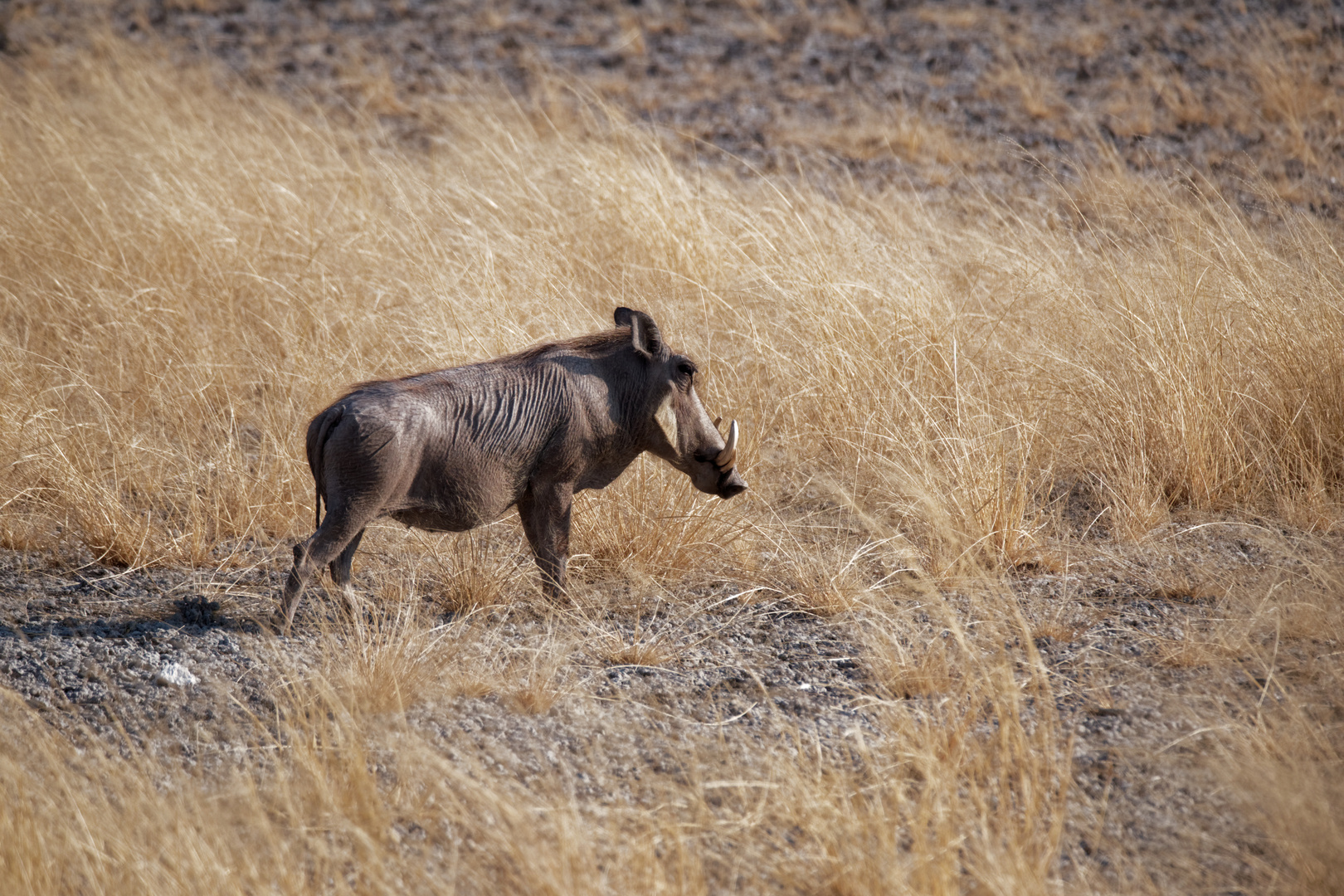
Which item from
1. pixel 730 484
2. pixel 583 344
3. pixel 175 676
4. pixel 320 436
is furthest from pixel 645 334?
pixel 175 676

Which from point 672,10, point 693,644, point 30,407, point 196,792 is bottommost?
point 693,644

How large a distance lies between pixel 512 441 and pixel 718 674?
0.87 meters

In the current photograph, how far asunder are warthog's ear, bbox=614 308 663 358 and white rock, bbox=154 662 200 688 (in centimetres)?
150

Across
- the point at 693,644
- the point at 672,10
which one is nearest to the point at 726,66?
the point at 672,10

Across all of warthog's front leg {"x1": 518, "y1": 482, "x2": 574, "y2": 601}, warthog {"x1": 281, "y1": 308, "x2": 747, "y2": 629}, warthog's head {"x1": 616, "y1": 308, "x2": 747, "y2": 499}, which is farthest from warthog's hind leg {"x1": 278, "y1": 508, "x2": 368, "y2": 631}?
warthog's head {"x1": 616, "y1": 308, "x2": 747, "y2": 499}

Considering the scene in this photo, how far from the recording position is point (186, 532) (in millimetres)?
3738

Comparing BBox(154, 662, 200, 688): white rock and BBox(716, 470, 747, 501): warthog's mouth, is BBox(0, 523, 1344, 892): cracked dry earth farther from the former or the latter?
BBox(716, 470, 747, 501): warthog's mouth

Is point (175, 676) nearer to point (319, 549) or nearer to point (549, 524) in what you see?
point (319, 549)

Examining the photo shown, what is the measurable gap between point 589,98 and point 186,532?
6243 mm

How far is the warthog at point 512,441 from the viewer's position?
2.94m

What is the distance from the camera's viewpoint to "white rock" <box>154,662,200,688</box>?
2.93m

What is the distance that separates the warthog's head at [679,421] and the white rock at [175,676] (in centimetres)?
141

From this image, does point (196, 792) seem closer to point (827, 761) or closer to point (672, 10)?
point (827, 761)

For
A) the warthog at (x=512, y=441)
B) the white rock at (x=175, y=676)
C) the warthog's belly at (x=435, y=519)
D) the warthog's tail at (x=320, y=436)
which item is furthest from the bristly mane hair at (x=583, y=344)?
the white rock at (x=175, y=676)
